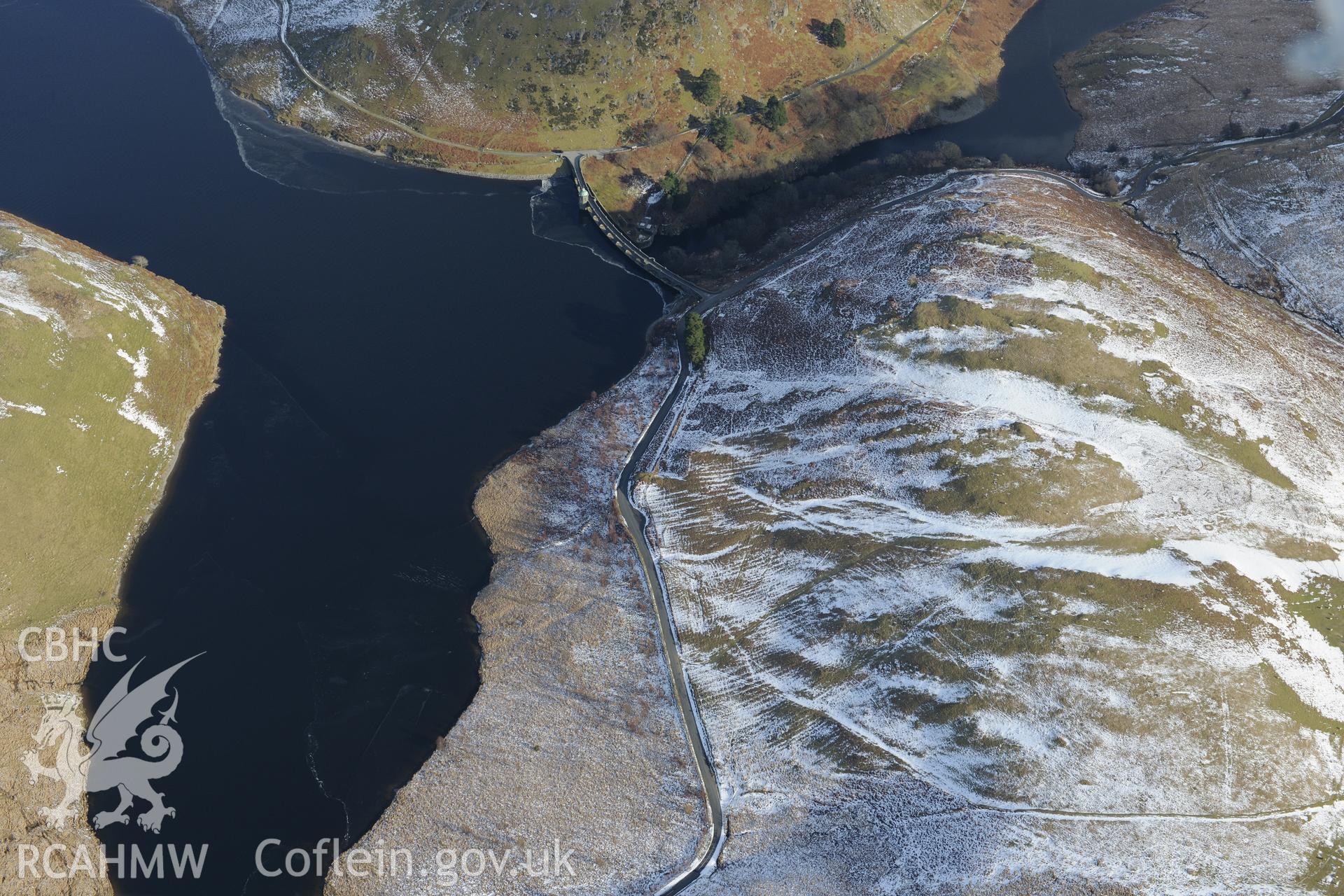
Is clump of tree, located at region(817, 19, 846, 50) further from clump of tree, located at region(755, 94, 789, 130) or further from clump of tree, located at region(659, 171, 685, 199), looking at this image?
clump of tree, located at region(659, 171, 685, 199)

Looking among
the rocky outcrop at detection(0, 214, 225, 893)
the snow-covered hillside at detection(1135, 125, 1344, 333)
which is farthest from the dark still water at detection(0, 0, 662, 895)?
the snow-covered hillside at detection(1135, 125, 1344, 333)

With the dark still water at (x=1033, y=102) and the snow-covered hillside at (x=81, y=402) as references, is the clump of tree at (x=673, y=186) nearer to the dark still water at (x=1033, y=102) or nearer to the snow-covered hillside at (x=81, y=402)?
the dark still water at (x=1033, y=102)

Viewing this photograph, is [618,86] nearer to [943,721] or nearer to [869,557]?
[869,557]

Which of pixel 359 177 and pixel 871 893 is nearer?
pixel 871 893

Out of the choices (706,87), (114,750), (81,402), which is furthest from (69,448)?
(706,87)

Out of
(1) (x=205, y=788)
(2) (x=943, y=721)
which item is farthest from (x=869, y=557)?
(1) (x=205, y=788)

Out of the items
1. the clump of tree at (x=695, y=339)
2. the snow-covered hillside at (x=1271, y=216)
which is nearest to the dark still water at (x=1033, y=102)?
the snow-covered hillside at (x=1271, y=216)

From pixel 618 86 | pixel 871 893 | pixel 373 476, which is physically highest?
pixel 618 86

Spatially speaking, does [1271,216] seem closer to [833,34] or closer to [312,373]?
[833,34]

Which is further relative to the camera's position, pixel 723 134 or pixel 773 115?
pixel 773 115
